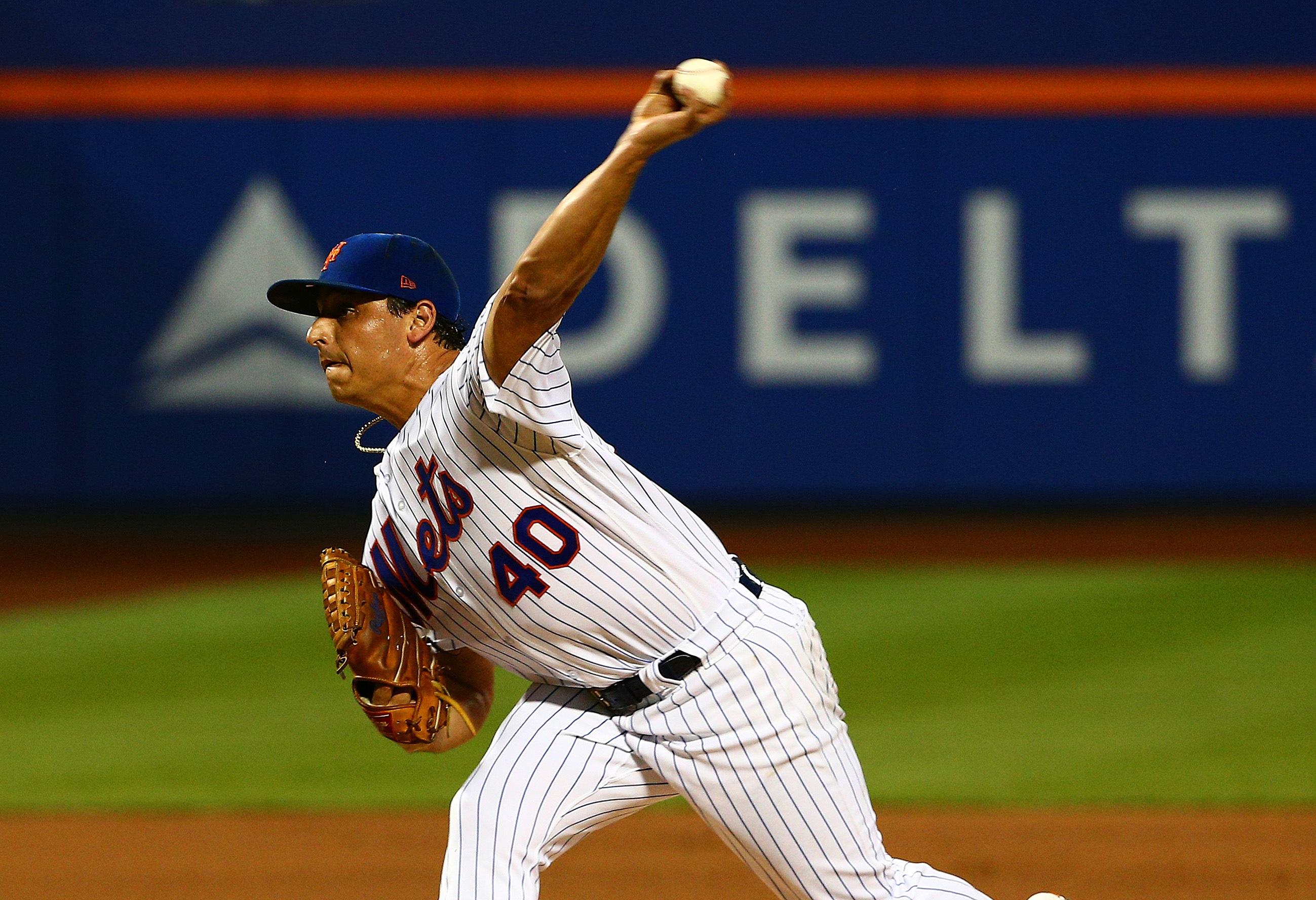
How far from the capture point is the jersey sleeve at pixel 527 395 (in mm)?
2613

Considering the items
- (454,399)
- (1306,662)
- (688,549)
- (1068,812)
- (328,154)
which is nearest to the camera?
(454,399)

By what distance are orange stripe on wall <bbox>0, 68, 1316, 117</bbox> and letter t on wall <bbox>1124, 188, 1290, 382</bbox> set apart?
584mm

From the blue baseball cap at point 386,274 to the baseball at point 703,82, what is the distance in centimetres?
60

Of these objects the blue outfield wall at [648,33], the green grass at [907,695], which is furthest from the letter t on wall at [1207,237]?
the green grass at [907,695]

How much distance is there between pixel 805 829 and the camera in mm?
2873

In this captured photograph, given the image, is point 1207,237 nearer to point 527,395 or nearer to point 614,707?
point 614,707

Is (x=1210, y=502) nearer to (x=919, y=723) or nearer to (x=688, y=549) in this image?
(x=919, y=723)

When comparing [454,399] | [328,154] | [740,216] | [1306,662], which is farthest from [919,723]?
[328,154]

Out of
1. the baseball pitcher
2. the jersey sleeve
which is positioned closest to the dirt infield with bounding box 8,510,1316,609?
the baseball pitcher

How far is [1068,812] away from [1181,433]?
635 centimetres

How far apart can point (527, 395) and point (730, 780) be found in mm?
777

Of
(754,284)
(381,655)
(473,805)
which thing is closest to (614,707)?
(473,805)

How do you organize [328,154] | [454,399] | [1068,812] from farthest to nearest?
[328,154] < [1068,812] < [454,399]

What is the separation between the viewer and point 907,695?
7000 mm
